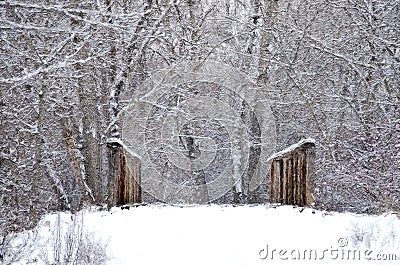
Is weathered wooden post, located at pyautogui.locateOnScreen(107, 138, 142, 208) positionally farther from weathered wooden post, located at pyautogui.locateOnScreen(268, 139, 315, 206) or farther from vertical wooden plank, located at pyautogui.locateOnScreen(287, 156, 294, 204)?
vertical wooden plank, located at pyautogui.locateOnScreen(287, 156, 294, 204)

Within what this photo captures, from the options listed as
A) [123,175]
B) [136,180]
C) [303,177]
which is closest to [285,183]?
[303,177]

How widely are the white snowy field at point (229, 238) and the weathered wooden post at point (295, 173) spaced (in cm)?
104

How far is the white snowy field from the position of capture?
4203 mm

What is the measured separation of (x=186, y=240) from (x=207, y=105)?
356 inches

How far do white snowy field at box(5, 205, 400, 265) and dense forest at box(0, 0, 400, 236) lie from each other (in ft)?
17.2

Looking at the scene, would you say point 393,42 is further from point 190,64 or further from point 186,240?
point 186,240

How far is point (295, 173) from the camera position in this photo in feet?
23.0

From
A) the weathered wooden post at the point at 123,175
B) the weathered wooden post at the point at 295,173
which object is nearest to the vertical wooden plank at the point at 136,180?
the weathered wooden post at the point at 123,175

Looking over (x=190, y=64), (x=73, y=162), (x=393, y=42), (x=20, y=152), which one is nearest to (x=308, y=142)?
(x=393, y=42)

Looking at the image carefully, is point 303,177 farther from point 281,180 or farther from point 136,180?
point 136,180

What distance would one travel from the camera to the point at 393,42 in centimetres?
1071

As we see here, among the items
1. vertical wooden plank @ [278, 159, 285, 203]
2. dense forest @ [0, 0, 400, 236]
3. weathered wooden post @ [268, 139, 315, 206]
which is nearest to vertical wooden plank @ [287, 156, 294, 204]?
weathered wooden post @ [268, 139, 315, 206]

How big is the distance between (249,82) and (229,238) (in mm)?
8805

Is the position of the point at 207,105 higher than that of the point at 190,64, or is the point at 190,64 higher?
the point at 190,64
